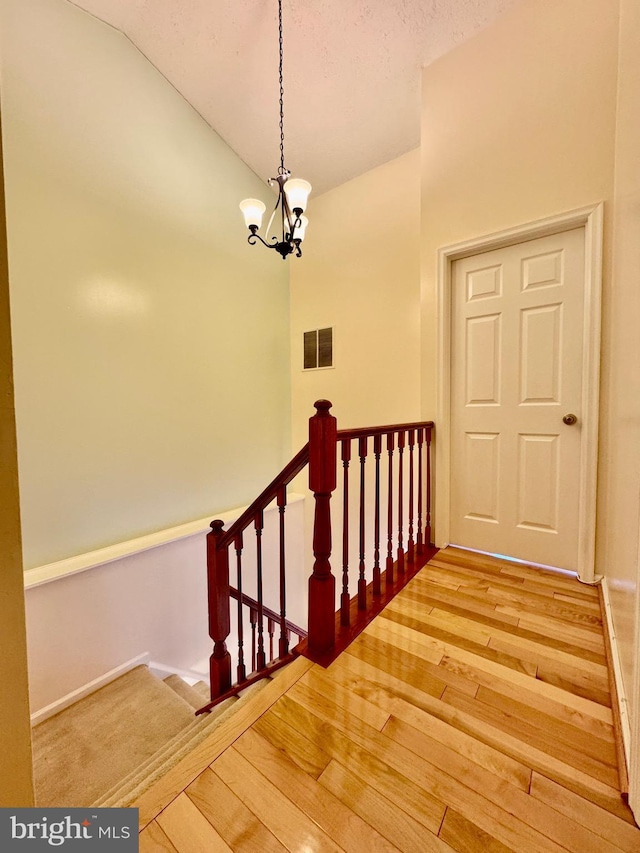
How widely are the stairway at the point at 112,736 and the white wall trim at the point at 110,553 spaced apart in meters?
0.85

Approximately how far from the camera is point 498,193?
2.06 metres

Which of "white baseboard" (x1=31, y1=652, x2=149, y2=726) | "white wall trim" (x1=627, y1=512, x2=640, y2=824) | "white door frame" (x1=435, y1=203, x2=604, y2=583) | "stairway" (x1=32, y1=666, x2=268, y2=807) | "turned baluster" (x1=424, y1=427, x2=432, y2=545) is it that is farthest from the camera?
"turned baluster" (x1=424, y1=427, x2=432, y2=545)

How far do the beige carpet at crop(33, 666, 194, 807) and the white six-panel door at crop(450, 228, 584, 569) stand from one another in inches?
86.7

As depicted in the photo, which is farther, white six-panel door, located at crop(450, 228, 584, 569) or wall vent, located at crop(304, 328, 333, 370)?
wall vent, located at crop(304, 328, 333, 370)

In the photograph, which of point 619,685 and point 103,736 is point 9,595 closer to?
point 619,685

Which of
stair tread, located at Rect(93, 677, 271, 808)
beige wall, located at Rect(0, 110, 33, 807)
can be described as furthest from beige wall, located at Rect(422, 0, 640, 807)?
beige wall, located at Rect(0, 110, 33, 807)

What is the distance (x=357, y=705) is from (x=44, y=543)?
219cm

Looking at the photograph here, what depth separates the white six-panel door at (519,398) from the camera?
1.93 meters

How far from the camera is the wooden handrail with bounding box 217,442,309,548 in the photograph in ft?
4.72

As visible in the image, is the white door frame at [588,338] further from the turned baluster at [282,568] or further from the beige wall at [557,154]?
the turned baluster at [282,568]

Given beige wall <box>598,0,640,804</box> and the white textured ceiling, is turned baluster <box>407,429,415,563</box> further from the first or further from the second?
the white textured ceiling

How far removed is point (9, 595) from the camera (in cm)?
57

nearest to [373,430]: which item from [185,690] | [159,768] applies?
[159,768]

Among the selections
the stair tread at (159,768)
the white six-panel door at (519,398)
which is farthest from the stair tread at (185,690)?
the white six-panel door at (519,398)
